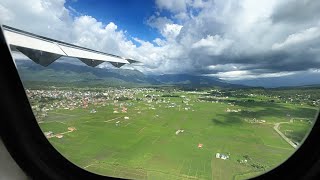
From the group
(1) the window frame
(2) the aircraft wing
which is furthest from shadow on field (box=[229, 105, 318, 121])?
(2) the aircraft wing

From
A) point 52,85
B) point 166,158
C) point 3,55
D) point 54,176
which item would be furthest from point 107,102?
point 3,55

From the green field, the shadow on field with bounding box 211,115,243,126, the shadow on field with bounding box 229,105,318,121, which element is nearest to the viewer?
the shadow on field with bounding box 229,105,318,121

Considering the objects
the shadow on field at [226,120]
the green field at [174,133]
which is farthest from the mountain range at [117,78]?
the shadow on field at [226,120]

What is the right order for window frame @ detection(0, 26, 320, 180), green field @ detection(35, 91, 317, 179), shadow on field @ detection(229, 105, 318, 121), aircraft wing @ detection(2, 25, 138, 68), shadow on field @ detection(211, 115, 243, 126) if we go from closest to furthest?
1. aircraft wing @ detection(2, 25, 138, 68)
2. window frame @ detection(0, 26, 320, 180)
3. shadow on field @ detection(229, 105, 318, 121)
4. green field @ detection(35, 91, 317, 179)
5. shadow on field @ detection(211, 115, 243, 126)

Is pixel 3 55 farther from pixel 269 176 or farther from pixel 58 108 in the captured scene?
pixel 269 176

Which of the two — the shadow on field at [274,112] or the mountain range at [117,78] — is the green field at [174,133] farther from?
the mountain range at [117,78]

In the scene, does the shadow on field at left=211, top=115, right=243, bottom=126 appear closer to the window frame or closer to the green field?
the green field

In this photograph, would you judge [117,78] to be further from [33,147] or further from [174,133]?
[174,133]
